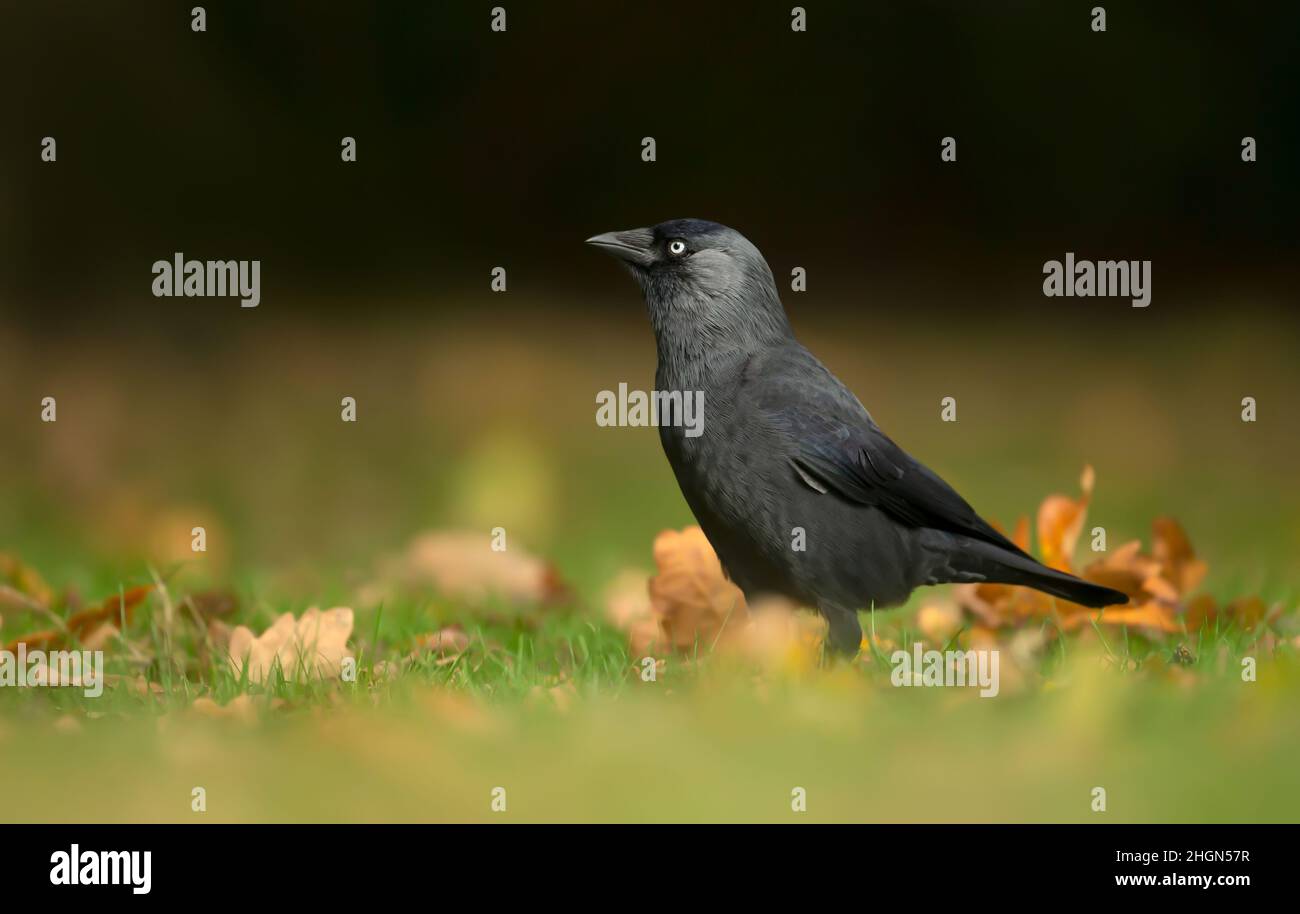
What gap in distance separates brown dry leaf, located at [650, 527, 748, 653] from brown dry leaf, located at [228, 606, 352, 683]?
0.81 meters

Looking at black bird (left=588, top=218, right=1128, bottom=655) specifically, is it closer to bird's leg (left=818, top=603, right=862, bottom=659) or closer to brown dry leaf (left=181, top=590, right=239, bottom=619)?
bird's leg (left=818, top=603, right=862, bottom=659)

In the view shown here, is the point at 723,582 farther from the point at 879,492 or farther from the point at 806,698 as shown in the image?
the point at 806,698

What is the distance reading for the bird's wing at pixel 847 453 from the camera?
3645 mm

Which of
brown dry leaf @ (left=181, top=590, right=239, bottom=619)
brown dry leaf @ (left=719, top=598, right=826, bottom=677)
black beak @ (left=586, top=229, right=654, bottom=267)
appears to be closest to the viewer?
brown dry leaf @ (left=719, top=598, right=826, bottom=677)

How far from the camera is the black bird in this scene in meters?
3.62

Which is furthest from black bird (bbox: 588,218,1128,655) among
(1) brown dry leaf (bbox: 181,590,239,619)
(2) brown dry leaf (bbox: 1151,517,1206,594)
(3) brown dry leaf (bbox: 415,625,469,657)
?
(1) brown dry leaf (bbox: 181,590,239,619)

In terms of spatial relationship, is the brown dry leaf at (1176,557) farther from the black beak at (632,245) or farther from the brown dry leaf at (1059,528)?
the black beak at (632,245)

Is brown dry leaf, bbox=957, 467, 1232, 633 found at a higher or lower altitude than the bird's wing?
lower

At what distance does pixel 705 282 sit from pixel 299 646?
4.71 feet

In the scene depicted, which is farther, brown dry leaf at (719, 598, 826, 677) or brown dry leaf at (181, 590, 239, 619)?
brown dry leaf at (181, 590, 239, 619)

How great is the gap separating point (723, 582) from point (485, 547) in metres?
0.97

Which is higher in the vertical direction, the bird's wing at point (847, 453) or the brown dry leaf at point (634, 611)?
the bird's wing at point (847, 453)

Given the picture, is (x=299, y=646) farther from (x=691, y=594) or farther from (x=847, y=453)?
(x=847, y=453)

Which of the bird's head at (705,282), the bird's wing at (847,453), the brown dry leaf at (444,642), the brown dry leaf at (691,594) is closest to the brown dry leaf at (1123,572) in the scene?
the bird's wing at (847,453)
